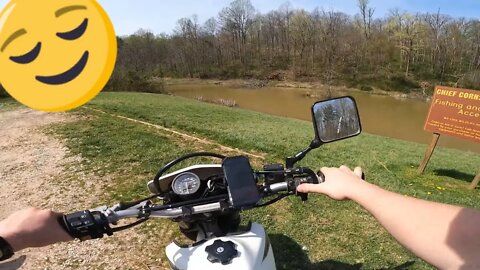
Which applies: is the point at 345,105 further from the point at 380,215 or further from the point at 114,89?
the point at 114,89

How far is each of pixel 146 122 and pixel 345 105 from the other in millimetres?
9839

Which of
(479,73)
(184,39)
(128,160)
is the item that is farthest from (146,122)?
(184,39)

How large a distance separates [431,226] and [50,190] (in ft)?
20.1

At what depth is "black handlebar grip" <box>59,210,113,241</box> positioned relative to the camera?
1.48 meters

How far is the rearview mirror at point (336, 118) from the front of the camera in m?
2.01

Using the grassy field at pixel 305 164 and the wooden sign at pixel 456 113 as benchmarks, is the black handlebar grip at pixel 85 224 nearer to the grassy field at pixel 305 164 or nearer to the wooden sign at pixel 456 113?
the grassy field at pixel 305 164

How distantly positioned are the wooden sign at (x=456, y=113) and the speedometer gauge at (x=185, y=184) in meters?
6.74

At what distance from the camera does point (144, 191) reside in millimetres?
5801

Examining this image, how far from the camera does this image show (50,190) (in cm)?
607

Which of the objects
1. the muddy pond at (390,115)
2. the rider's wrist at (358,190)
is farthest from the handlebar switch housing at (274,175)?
the muddy pond at (390,115)

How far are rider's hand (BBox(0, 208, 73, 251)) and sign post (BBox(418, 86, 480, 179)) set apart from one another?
24.6 ft
